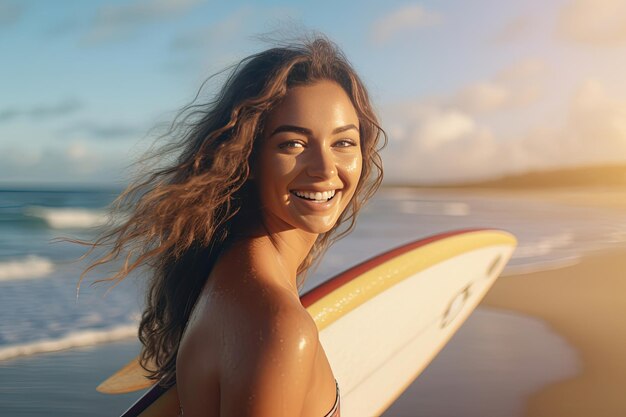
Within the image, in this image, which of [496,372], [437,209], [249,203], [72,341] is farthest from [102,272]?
[437,209]

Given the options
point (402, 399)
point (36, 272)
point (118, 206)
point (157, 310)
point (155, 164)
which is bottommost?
point (36, 272)

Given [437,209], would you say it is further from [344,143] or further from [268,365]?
[268,365]

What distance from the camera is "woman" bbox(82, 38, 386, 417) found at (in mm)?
1486

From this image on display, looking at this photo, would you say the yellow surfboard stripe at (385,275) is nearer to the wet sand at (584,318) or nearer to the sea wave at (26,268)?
the wet sand at (584,318)

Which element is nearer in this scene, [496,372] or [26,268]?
[496,372]

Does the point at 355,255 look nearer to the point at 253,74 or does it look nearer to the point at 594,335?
the point at 594,335

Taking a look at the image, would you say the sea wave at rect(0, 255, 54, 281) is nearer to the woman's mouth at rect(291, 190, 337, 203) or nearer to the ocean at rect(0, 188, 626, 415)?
the ocean at rect(0, 188, 626, 415)

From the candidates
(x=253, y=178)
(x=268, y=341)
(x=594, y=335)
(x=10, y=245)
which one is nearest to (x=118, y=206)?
(x=253, y=178)

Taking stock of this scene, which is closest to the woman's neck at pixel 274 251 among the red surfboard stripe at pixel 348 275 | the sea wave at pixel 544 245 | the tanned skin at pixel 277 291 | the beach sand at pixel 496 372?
the tanned skin at pixel 277 291

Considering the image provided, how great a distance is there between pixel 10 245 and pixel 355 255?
8.23 meters

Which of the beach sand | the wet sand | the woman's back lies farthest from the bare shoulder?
the wet sand

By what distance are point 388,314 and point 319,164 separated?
1964mm

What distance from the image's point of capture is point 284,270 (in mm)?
1753

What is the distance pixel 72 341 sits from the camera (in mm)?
6957
